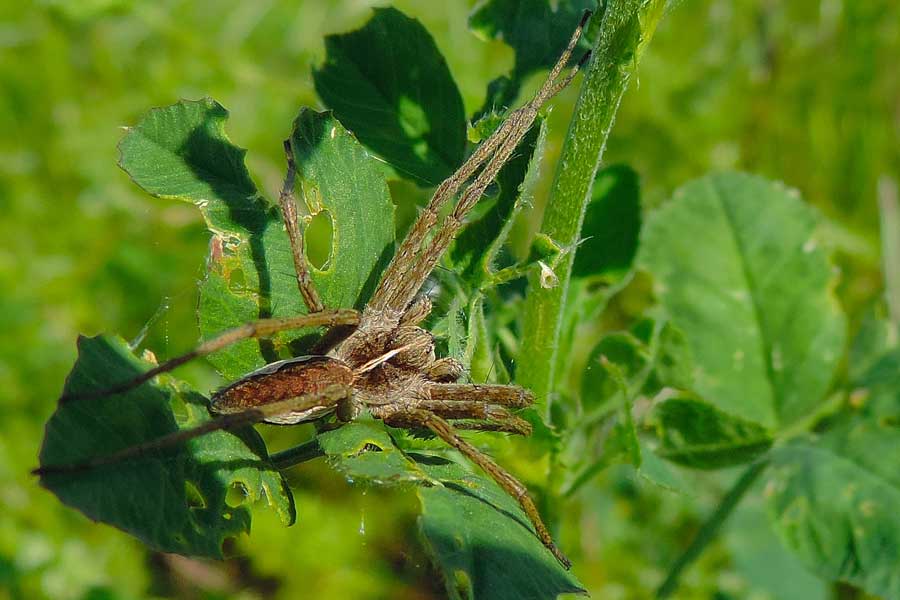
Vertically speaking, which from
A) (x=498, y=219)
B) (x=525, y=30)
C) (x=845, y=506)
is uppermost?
(x=525, y=30)

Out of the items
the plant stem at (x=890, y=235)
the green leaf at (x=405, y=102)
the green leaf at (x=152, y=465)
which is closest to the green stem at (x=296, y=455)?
the green leaf at (x=152, y=465)


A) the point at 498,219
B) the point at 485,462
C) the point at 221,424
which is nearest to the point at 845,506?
the point at 485,462

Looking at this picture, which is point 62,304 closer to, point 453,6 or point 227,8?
point 227,8

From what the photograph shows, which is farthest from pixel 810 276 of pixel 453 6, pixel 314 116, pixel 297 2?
pixel 297 2

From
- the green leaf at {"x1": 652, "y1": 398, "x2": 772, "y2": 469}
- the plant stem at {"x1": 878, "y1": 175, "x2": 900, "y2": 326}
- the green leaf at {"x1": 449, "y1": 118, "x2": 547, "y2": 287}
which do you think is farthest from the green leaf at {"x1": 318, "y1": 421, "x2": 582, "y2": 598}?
the plant stem at {"x1": 878, "y1": 175, "x2": 900, "y2": 326}

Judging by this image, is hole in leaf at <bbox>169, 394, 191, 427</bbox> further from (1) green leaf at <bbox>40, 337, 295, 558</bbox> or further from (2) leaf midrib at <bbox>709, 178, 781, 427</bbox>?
(2) leaf midrib at <bbox>709, 178, 781, 427</bbox>

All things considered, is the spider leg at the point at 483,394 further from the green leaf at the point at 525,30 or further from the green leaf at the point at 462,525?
the green leaf at the point at 525,30

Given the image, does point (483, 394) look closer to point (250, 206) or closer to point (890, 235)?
point (250, 206)
